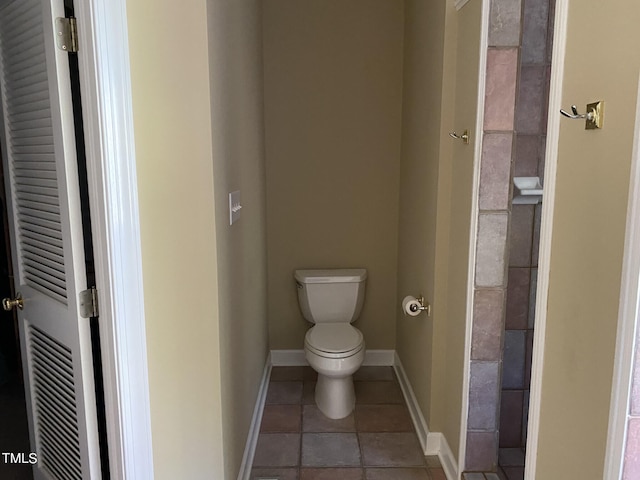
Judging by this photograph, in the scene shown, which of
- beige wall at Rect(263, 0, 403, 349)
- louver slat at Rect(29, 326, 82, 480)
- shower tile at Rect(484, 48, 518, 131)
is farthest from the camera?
beige wall at Rect(263, 0, 403, 349)

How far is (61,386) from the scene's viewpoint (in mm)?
1507

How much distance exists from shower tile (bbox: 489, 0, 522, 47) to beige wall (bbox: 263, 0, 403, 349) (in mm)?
1350

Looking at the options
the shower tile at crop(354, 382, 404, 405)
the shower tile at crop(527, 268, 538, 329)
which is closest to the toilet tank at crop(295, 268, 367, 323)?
the shower tile at crop(354, 382, 404, 405)

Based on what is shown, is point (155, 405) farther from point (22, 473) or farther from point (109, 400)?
point (22, 473)

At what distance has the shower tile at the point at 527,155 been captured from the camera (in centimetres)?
214

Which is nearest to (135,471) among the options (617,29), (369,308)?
(617,29)

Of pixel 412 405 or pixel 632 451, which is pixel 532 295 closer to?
pixel 412 405

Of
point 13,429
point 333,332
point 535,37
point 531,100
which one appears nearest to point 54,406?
point 13,429

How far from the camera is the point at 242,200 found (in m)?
2.15

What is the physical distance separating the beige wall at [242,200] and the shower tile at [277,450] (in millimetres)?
185

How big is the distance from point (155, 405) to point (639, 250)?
1257 mm

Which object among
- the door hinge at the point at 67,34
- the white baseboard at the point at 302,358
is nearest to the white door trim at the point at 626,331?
the door hinge at the point at 67,34

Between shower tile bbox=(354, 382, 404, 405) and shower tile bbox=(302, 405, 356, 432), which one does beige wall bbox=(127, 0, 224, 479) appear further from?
shower tile bbox=(354, 382, 404, 405)

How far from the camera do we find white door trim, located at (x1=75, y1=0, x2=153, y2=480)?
→ 3.63 feet
